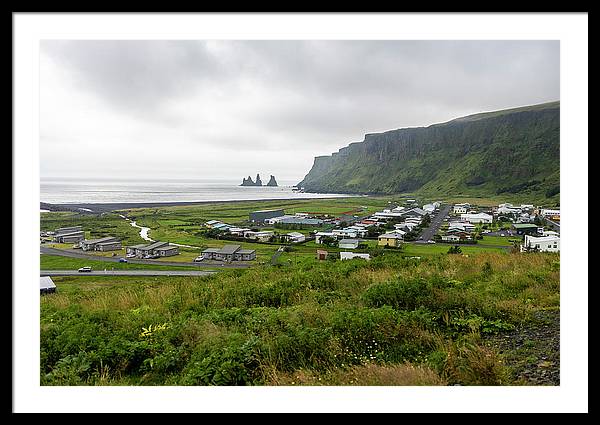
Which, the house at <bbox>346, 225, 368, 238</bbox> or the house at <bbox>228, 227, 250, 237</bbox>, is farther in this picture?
the house at <bbox>346, 225, 368, 238</bbox>

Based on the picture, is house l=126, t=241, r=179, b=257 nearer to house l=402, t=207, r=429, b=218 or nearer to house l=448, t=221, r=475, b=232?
house l=402, t=207, r=429, b=218

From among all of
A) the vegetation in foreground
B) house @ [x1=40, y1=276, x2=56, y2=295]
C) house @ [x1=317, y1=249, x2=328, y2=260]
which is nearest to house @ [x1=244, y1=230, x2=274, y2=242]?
house @ [x1=317, y1=249, x2=328, y2=260]

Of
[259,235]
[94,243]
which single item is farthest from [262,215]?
[94,243]

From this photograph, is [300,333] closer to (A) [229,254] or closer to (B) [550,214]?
(A) [229,254]

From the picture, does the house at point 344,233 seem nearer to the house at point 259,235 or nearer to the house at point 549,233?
the house at point 259,235
